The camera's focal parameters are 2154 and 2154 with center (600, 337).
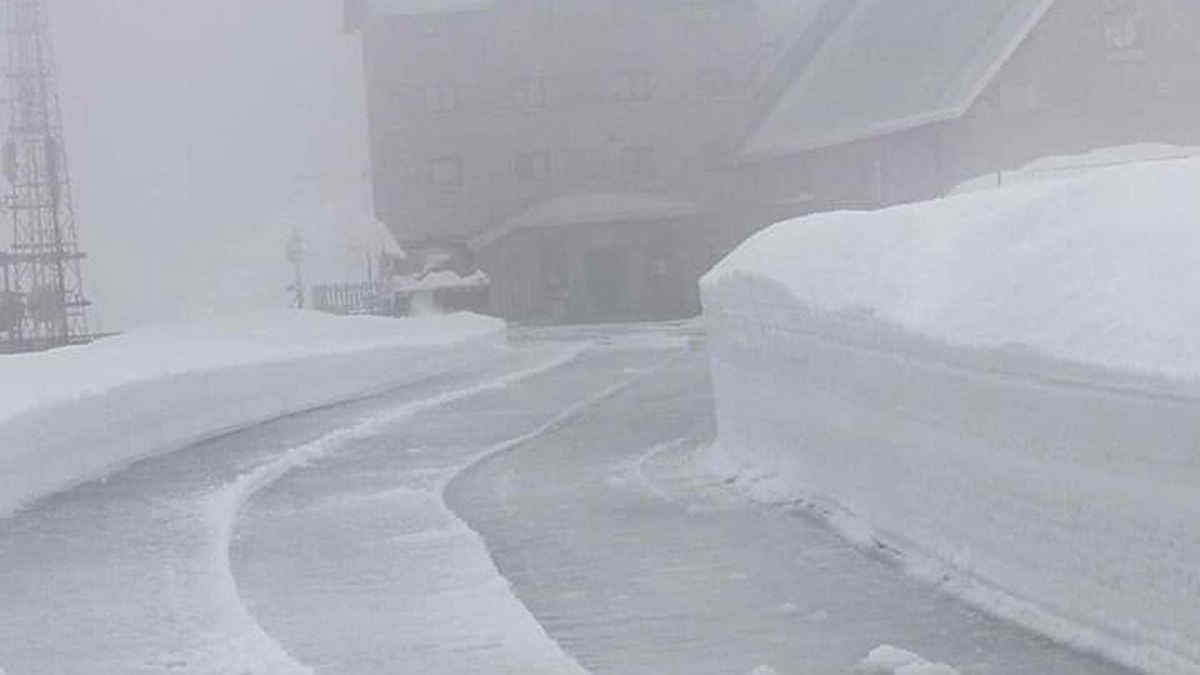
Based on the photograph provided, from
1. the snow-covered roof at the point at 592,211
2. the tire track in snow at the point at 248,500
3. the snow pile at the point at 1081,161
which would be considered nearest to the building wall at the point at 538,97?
the snow-covered roof at the point at 592,211

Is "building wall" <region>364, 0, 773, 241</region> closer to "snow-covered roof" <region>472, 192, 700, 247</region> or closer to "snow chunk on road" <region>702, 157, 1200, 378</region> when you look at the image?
"snow-covered roof" <region>472, 192, 700, 247</region>

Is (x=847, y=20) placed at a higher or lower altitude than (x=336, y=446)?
higher

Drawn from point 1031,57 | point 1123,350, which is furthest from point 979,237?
point 1031,57

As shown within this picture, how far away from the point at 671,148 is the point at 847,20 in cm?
617

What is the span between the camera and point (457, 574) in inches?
498

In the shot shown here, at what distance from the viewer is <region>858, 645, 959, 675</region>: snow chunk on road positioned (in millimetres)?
9344

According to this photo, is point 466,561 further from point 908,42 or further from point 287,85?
point 287,85

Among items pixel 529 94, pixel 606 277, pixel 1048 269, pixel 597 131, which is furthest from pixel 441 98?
pixel 1048 269

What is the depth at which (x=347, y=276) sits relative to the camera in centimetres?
9325

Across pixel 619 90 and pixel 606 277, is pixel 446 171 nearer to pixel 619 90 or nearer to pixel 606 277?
pixel 619 90

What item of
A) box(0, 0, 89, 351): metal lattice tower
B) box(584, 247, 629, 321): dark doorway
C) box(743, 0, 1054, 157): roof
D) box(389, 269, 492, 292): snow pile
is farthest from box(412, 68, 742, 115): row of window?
box(0, 0, 89, 351): metal lattice tower

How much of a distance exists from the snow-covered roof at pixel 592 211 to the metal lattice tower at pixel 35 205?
39.3ft

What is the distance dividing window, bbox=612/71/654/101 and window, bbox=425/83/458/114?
15.3ft

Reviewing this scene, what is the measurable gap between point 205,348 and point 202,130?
9368 centimetres
